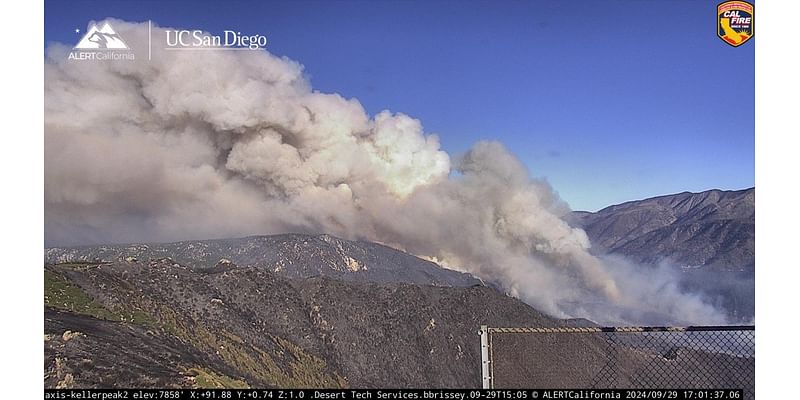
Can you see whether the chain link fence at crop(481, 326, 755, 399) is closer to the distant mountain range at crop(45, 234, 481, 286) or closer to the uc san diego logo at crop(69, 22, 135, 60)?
the distant mountain range at crop(45, 234, 481, 286)

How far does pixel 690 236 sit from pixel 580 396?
8.09ft

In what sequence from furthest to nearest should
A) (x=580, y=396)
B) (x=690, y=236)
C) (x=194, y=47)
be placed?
(x=690, y=236) → (x=194, y=47) → (x=580, y=396)

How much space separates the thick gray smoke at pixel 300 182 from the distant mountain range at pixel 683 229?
0.61 feet

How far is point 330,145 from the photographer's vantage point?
5.41 metres

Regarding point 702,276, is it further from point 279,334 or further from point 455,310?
point 279,334

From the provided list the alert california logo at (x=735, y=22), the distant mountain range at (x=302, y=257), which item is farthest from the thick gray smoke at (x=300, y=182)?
the alert california logo at (x=735, y=22)

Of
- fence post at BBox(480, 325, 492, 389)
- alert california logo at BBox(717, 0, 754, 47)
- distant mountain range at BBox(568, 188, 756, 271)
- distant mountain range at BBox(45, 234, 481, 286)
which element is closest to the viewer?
fence post at BBox(480, 325, 492, 389)

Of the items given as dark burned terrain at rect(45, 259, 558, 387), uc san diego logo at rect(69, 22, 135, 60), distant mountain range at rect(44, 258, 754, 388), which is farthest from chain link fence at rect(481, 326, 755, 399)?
uc san diego logo at rect(69, 22, 135, 60)

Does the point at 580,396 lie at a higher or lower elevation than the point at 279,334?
lower

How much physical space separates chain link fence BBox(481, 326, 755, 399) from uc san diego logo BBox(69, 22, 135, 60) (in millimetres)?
3512

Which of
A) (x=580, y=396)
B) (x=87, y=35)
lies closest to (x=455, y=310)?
(x=580, y=396)

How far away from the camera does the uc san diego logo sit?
15.5 ft

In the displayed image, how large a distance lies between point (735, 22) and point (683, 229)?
1.96 meters

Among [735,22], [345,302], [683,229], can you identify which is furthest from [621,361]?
[735,22]
